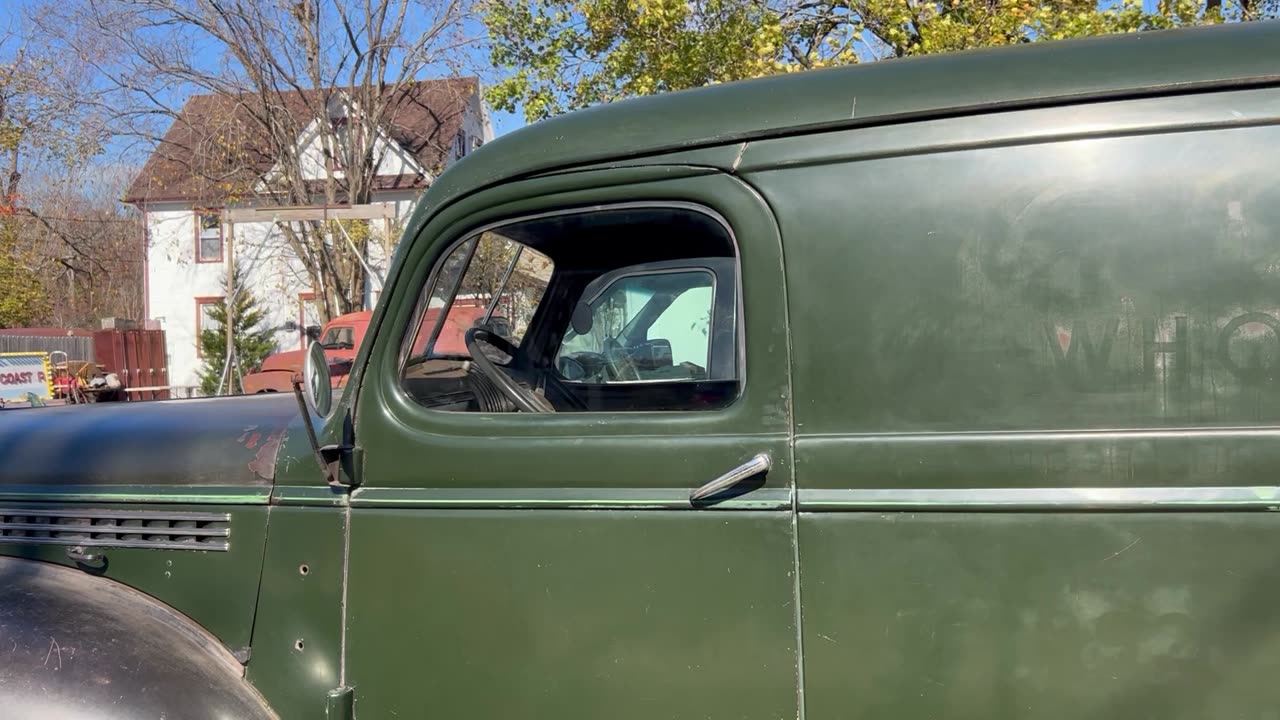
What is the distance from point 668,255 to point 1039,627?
1.20 m

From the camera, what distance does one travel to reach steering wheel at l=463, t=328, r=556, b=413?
2238 mm

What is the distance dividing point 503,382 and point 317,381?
1.55ft

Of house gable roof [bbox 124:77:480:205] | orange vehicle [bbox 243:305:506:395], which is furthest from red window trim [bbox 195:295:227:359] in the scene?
orange vehicle [bbox 243:305:506:395]

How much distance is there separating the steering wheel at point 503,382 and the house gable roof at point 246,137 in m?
19.6

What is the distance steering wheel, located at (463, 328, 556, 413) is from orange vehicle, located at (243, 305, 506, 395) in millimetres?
37

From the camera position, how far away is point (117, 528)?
2.23 m

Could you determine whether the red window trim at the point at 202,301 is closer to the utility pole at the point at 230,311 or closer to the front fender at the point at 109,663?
the utility pole at the point at 230,311

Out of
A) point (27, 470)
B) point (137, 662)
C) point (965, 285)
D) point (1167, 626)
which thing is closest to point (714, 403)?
point (965, 285)

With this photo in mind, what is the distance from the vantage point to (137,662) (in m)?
1.92

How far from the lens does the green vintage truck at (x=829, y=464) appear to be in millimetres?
1536

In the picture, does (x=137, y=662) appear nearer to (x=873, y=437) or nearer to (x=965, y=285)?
(x=873, y=437)

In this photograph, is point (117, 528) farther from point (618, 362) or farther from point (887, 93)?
point (887, 93)

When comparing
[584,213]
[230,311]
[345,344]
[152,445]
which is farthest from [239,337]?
[584,213]

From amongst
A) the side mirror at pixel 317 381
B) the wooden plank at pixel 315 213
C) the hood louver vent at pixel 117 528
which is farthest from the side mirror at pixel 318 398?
the wooden plank at pixel 315 213
